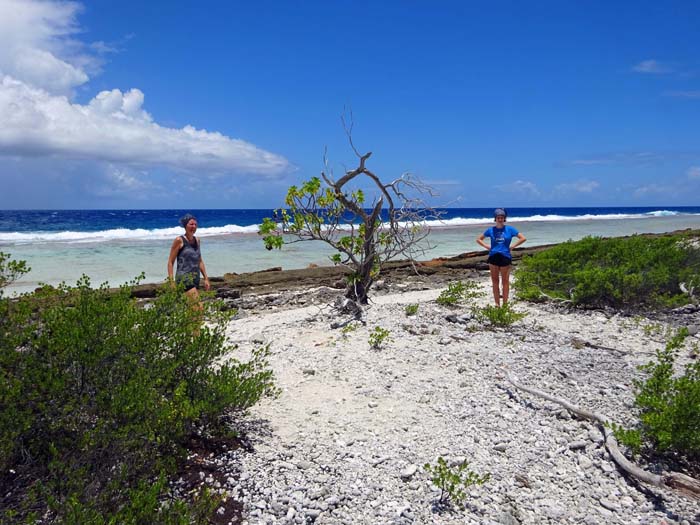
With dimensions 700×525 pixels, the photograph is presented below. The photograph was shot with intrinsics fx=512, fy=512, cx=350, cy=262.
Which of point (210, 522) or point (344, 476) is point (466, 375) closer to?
point (344, 476)

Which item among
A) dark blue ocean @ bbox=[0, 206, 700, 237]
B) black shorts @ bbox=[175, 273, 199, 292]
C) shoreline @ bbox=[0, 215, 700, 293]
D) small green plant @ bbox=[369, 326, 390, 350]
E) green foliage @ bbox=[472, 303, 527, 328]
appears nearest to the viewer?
black shorts @ bbox=[175, 273, 199, 292]

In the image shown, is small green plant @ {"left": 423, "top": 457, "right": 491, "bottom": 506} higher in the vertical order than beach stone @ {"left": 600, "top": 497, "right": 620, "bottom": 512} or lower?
higher

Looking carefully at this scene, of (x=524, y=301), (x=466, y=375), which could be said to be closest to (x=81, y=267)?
(x=524, y=301)

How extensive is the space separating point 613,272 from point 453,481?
688cm

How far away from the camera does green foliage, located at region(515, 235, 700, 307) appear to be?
29.5ft

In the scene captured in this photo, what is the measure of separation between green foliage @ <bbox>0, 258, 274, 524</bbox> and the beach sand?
72 centimetres

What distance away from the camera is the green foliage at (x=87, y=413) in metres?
2.85

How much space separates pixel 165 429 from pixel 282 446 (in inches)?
44.7

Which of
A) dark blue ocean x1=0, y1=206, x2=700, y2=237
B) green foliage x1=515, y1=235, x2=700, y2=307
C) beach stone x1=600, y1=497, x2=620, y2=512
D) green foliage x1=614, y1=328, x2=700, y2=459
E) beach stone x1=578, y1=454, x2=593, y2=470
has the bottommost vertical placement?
beach stone x1=600, y1=497, x2=620, y2=512

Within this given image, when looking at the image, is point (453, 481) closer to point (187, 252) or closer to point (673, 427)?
point (673, 427)

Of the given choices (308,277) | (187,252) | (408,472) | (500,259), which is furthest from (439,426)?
(308,277)

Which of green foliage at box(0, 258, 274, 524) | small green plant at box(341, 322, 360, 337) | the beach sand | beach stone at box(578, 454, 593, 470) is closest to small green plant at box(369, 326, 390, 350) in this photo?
the beach sand

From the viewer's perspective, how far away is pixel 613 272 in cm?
902

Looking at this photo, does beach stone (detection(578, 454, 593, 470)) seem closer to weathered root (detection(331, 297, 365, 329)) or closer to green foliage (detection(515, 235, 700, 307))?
weathered root (detection(331, 297, 365, 329))
